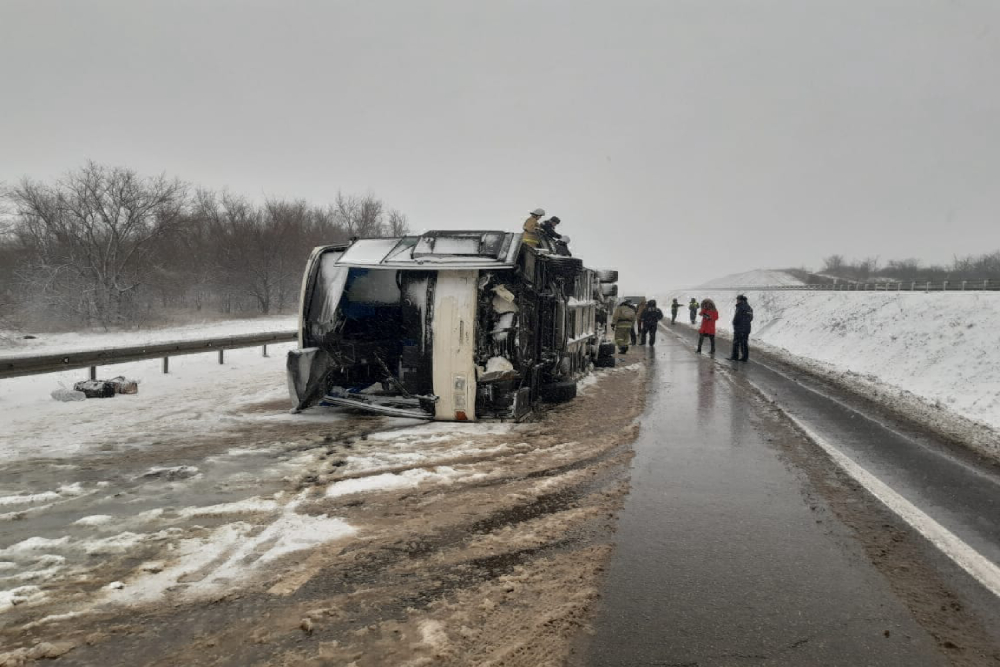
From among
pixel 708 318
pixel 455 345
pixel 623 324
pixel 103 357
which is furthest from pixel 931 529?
pixel 623 324

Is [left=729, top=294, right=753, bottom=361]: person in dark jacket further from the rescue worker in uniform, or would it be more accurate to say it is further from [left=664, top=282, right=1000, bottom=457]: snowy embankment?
the rescue worker in uniform

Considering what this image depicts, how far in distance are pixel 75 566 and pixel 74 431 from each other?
13.9 feet

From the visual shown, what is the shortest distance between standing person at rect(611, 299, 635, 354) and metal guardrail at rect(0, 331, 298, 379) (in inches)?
398

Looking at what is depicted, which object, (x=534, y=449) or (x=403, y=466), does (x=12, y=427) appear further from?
(x=534, y=449)

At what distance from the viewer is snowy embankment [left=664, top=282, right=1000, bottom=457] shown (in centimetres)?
864

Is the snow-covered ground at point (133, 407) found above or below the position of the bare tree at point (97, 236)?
below

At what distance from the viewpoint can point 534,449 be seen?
20.1 ft

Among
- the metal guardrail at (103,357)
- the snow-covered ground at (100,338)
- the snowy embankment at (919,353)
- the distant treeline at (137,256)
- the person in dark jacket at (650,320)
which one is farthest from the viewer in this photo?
the distant treeline at (137,256)

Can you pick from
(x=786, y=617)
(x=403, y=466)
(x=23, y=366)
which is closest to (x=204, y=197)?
(x=23, y=366)

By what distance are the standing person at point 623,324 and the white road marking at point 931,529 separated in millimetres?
11355

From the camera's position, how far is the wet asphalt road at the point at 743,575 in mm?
2596

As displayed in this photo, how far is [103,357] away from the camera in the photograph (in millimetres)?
9383

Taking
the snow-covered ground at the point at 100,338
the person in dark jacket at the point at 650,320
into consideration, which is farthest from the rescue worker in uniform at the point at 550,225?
the snow-covered ground at the point at 100,338

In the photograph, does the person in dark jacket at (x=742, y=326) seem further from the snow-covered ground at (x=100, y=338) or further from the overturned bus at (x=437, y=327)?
the snow-covered ground at (x=100, y=338)
